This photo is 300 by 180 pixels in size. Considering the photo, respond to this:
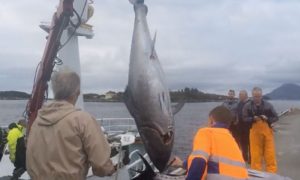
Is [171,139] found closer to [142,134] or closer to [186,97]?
[142,134]

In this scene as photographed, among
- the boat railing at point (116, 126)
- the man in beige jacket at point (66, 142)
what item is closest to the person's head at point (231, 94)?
the man in beige jacket at point (66, 142)

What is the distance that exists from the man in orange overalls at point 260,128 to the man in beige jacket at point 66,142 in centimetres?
573

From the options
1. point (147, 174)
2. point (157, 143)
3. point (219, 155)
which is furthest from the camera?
point (147, 174)

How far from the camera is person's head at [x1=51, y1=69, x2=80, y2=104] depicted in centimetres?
362

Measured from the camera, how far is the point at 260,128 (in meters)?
9.00

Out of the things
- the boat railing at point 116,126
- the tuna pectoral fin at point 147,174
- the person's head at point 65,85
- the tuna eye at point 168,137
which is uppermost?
the person's head at point 65,85

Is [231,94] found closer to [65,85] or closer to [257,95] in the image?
[257,95]

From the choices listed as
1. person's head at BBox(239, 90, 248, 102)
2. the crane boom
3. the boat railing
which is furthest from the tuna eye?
the boat railing

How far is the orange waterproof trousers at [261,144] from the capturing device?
888 centimetres

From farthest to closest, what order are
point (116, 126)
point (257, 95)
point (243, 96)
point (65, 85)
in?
point (116, 126), point (243, 96), point (257, 95), point (65, 85)

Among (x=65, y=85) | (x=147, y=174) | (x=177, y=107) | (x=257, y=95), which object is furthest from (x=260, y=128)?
(x=65, y=85)

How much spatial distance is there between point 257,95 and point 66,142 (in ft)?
19.6

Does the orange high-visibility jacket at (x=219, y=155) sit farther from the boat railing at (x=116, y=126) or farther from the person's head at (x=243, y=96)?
the boat railing at (x=116, y=126)

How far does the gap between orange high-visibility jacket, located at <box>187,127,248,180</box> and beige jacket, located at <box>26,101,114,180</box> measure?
3.85 feet
